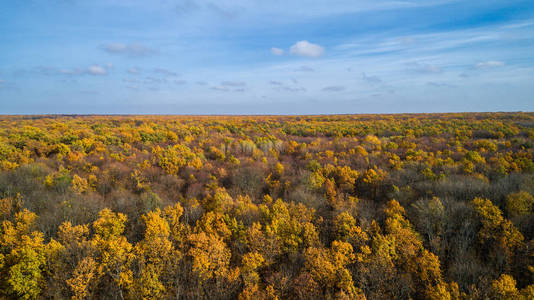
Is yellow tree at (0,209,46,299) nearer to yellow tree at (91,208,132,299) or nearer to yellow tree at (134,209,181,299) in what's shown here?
yellow tree at (91,208,132,299)

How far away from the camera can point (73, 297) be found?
13805 millimetres

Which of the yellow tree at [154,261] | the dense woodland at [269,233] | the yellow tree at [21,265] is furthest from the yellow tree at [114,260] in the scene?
the yellow tree at [21,265]

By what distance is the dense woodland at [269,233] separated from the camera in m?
15.2

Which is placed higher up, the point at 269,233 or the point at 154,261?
the point at 269,233

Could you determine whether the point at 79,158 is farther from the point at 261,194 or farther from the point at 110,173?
the point at 261,194

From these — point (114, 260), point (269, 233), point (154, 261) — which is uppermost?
point (269, 233)

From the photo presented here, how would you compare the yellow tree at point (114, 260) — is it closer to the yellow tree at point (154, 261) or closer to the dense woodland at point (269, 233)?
the dense woodland at point (269, 233)

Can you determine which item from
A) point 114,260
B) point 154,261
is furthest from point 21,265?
point 154,261

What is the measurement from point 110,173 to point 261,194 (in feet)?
61.9

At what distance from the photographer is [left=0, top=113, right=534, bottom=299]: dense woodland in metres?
15.2

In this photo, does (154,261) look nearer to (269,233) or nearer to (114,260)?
(114,260)

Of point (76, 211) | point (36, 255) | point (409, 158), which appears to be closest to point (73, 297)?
point (36, 255)

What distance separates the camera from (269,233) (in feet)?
62.2

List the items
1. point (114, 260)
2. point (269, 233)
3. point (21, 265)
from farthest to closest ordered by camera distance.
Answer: point (269, 233), point (114, 260), point (21, 265)
